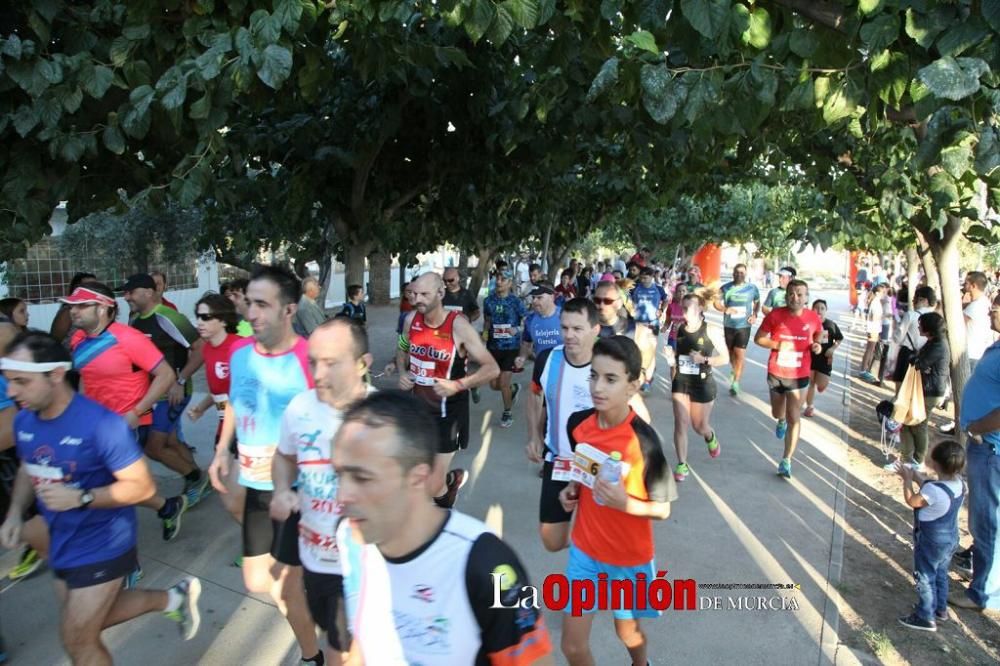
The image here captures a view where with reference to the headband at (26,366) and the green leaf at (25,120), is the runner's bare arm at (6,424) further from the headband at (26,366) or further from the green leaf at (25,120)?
the green leaf at (25,120)

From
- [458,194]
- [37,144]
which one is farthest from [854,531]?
[37,144]

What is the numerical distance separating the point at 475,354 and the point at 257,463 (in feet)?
6.09

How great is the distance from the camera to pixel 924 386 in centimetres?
657

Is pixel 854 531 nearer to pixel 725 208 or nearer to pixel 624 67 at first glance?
pixel 624 67

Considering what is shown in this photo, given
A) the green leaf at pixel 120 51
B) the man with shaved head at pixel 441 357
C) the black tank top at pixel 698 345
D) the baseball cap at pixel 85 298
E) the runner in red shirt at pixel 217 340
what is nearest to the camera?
the green leaf at pixel 120 51

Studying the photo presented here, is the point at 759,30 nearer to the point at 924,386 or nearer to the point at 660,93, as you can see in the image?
the point at 660,93

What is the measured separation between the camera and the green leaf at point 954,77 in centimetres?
236

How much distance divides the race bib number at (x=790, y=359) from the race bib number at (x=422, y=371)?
11.6 ft

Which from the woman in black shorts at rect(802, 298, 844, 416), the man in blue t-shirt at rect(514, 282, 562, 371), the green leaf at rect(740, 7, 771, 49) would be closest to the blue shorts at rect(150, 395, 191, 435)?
the man in blue t-shirt at rect(514, 282, 562, 371)

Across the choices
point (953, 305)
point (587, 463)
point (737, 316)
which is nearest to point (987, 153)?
point (587, 463)

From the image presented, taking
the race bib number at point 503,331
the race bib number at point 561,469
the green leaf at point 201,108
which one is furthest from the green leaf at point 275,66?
the race bib number at point 503,331

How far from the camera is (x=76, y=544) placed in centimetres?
309

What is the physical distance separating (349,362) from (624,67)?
1901 millimetres

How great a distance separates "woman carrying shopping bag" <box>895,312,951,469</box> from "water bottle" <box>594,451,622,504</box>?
432 centimetres
